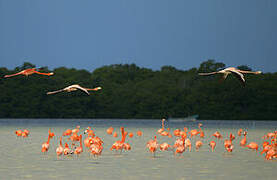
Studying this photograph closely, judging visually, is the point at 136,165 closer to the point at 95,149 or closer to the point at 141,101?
the point at 95,149

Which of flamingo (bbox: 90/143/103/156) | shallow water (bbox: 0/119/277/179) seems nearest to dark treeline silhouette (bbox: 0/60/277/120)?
shallow water (bbox: 0/119/277/179)

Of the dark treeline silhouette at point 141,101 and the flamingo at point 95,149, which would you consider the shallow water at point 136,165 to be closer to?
the flamingo at point 95,149

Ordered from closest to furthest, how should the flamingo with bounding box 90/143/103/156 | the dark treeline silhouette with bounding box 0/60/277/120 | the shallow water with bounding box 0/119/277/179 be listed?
the shallow water with bounding box 0/119/277/179 < the flamingo with bounding box 90/143/103/156 < the dark treeline silhouette with bounding box 0/60/277/120

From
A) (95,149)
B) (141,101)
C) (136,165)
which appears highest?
(141,101)

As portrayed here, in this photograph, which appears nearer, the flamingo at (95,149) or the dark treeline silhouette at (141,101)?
the flamingo at (95,149)

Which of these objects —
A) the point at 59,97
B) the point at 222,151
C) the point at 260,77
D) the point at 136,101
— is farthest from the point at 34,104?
the point at 222,151

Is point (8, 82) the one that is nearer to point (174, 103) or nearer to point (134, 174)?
point (174, 103)

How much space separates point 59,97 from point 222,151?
1568 inches

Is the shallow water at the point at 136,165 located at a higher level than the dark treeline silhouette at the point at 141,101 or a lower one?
lower

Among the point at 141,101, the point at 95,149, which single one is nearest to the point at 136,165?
the point at 95,149

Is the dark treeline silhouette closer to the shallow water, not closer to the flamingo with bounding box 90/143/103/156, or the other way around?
the shallow water

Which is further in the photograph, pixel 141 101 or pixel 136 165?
pixel 141 101

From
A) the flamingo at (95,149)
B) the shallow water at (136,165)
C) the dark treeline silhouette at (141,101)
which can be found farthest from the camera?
the dark treeline silhouette at (141,101)

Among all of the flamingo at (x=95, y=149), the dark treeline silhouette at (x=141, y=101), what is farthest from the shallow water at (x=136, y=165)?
the dark treeline silhouette at (x=141, y=101)
